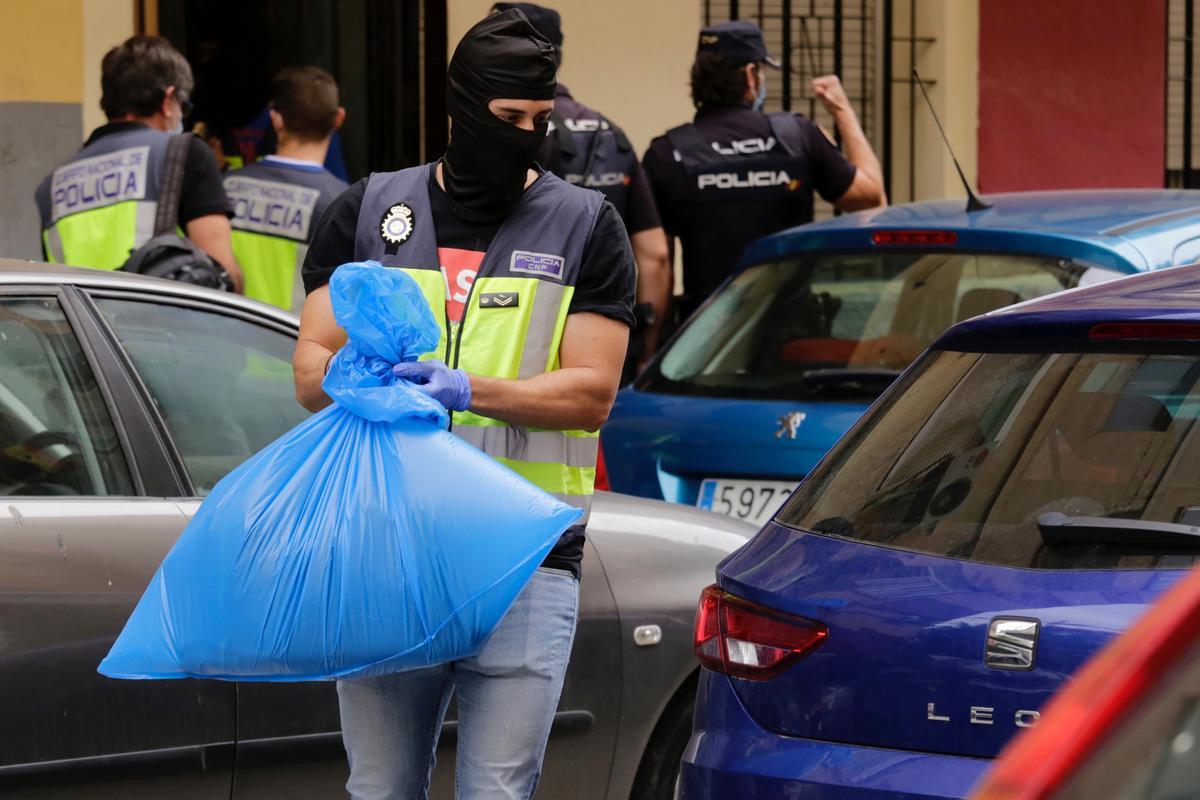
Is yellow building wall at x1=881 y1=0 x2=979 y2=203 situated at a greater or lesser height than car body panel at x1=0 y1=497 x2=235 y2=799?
greater

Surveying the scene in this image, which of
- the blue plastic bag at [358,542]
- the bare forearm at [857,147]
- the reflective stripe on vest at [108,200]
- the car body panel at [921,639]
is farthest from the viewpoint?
the bare forearm at [857,147]

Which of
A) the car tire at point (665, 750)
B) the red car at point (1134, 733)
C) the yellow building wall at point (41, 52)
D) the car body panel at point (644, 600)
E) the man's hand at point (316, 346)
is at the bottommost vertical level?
the car tire at point (665, 750)

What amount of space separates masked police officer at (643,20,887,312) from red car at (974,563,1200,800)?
5.96m

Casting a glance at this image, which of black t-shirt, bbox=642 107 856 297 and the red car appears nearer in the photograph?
the red car

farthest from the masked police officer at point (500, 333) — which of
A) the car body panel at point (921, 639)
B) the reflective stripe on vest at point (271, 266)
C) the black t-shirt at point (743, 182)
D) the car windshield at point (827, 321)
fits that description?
the black t-shirt at point (743, 182)

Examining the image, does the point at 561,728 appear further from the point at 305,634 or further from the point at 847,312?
the point at 847,312

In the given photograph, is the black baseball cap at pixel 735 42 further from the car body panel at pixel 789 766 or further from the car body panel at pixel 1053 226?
the car body panel at pixel 789 766

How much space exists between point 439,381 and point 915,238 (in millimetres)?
2731

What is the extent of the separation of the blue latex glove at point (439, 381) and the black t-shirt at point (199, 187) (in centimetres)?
316

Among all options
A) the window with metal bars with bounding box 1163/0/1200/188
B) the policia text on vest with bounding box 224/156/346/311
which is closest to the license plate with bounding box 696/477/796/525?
the policia text on vest with bounding box 224/156/346/311

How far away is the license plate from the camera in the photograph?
5238 millimetres

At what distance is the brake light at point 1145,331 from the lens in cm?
299

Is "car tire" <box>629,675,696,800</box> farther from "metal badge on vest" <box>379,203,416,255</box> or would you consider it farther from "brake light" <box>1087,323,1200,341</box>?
"brake light" <box>1087,323,1200,341</box>

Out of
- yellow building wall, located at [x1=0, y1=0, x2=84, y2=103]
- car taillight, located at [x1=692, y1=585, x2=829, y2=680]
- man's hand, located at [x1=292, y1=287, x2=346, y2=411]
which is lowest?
car taillight, located at [x1=692, y1=585, x2=829, y2=680]
